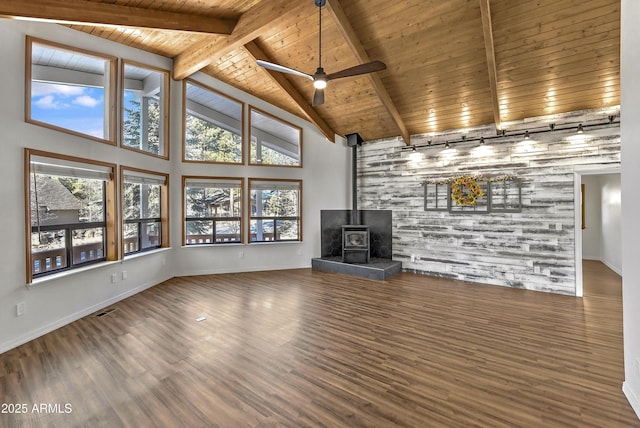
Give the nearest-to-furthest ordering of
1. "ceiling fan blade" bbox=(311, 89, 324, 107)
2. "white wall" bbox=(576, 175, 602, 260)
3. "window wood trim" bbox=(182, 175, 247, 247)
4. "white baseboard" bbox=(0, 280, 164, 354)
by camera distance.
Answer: "white baseboard" bbox=(0, 280, 164, 354) → "ceiling fan blade" bbox=(311, 89, 324, 107) → "window wood trim" bbox=(182, 175, 247, 247) → "white wall" bbox=(576, 175, 602, 260)

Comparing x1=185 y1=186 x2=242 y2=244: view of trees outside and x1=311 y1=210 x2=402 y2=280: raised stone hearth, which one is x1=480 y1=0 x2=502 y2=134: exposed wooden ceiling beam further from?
x1=185 y1=186 x2=242 y2=244: view of trees outside

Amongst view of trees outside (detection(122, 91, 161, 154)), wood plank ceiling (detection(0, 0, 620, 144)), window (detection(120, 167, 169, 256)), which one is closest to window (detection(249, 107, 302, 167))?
wood plank ceiling (detection(0, 0, 620, 144))

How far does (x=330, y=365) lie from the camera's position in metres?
2.60

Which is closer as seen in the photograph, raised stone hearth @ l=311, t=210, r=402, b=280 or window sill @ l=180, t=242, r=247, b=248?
window sill @ l=180, t=242, r=247, b=248

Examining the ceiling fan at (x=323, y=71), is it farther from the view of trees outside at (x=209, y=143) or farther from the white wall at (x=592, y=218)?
the white wall at (x=592, y=218)

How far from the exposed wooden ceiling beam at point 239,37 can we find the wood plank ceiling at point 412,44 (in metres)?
0.02

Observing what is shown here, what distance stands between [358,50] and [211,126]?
343cm

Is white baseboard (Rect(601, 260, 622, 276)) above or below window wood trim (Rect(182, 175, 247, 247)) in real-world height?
below

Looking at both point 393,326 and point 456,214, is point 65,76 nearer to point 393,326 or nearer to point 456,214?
point 393,326

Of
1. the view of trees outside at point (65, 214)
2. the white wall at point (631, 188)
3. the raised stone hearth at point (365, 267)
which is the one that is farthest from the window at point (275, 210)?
the white wall at point (631, 188)

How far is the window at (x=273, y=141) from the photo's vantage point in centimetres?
641

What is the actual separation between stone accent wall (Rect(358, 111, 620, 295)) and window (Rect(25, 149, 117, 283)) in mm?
5259

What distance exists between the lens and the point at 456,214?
5.69 m

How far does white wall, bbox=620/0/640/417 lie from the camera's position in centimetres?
199
